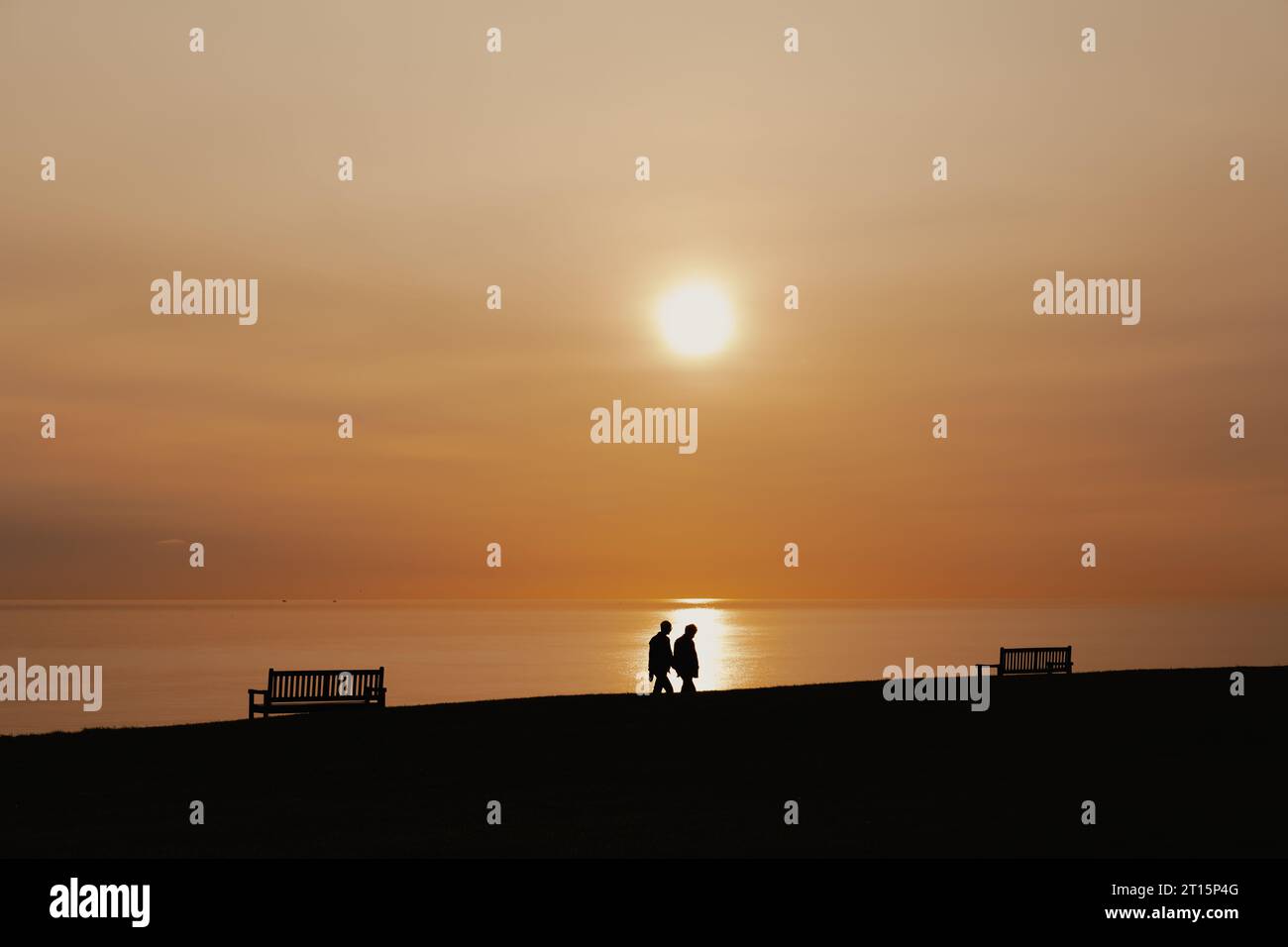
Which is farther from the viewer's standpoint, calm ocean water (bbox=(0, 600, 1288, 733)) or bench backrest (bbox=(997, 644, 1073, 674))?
calm ocean water (bbox=(0, 600, 1288, 733))

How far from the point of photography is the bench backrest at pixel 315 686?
24.7m

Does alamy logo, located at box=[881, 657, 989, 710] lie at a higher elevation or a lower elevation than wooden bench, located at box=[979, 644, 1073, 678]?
lower

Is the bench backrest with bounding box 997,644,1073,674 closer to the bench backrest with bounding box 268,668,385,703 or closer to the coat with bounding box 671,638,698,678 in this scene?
the coat with bounding box 671,638,698,678

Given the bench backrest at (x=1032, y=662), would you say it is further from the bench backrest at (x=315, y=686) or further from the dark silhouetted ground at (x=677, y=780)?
the bench backrest at (x=315, y=686)

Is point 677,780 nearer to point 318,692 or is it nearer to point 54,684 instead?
point 318,692

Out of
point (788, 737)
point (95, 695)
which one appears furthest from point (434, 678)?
point (788, 737)

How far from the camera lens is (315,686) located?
2528 centimetres

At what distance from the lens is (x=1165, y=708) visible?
73.0 ft
